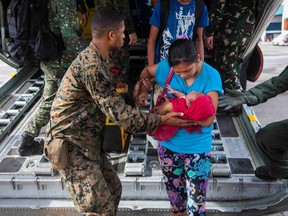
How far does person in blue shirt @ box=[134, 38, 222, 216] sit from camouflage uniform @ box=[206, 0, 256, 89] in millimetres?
1607

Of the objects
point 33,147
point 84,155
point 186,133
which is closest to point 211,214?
point 186,133

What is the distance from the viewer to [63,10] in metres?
2.85

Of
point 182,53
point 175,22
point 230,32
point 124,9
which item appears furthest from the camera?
point 230,32

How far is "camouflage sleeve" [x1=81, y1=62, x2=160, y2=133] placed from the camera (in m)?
1.87

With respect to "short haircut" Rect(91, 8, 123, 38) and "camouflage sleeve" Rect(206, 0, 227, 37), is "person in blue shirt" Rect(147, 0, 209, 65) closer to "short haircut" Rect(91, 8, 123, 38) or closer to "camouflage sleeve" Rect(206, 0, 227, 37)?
"camouflage sleeve" Rect(206, 0, 227, 37)

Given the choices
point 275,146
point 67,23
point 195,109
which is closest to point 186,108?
point 195,109

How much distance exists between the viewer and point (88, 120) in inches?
80.9

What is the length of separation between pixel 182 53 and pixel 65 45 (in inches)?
56.8

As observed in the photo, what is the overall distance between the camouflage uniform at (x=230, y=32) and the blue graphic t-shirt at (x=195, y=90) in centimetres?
161

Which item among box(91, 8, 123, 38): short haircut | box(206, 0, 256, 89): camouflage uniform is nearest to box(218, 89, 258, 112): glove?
box(91, 8, 123, 38): short haircut

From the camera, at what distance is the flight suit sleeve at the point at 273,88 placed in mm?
2387

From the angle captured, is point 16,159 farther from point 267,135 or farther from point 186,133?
point 267,135

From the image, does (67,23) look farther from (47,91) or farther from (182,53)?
(182,53)

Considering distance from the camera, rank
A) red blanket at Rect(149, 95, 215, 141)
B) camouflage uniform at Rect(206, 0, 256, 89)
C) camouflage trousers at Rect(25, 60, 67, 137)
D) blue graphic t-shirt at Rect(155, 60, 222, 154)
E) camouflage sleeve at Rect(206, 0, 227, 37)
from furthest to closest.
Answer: camouflage uniform at Rect(206, 0, 256, 89) → camouflage sleeve at Rect(206, 0, 227, 37) → camouflage trousers at Rect(25, 60, 67, 137) → blue graphic t-shirt at Rect(155, 60, 222, 154) → red blanket at Rect(149, 95, 215, 141)
